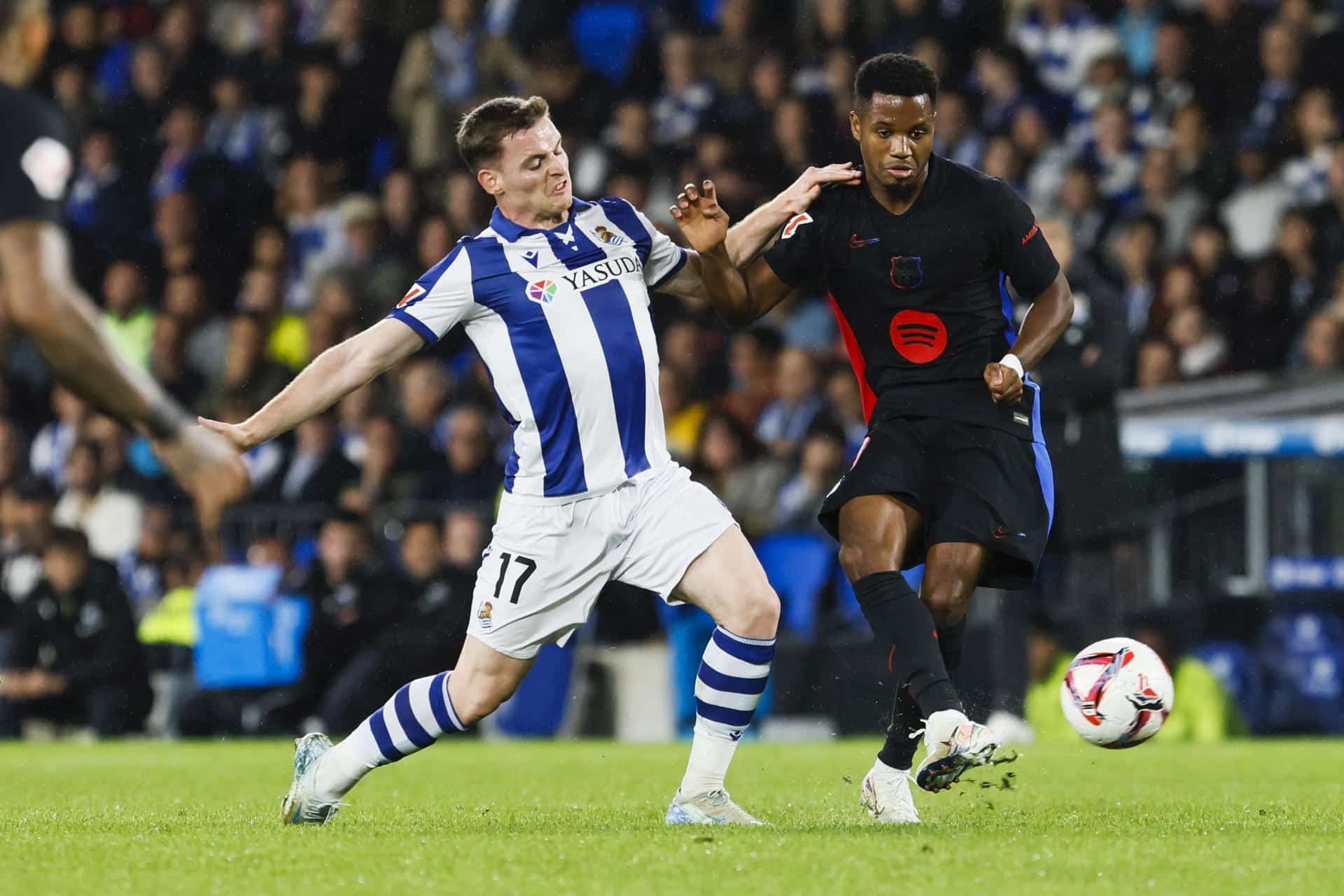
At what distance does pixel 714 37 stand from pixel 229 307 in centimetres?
432

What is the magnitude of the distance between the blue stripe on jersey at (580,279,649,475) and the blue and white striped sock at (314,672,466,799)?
89cm

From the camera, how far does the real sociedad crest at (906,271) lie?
19.7ft

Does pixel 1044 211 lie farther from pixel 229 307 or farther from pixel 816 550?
pixel 229 307

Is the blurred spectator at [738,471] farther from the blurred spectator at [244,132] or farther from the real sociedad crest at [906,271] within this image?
the blurred spectator at [244,132]

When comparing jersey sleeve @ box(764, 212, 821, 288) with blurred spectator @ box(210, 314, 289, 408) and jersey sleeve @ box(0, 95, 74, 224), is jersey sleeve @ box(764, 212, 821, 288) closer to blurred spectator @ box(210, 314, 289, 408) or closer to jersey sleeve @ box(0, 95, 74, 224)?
jersey sleeve @ box(0, 95, 74, 224)

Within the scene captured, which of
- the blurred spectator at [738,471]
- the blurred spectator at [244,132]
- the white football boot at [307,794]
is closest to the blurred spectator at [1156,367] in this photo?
the blurred spectator at [738,471]

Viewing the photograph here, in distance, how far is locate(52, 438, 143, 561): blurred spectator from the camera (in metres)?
12.7

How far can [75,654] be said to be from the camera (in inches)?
465

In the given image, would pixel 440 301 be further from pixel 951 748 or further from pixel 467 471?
pixel 467 471

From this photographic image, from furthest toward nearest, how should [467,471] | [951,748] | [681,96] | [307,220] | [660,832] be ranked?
[307,220] → [681,96] → [467,471] → [660,832] → [951,748]

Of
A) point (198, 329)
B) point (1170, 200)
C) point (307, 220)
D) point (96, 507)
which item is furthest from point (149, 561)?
point (1170, 200)

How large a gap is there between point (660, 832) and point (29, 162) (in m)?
2.53

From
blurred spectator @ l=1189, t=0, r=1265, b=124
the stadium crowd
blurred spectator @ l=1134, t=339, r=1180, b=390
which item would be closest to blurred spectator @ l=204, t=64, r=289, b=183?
the stadium crowd

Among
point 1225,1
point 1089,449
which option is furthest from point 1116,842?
point 1225,1
